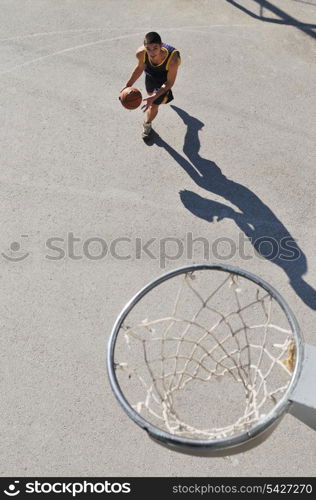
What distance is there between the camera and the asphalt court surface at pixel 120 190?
5594 mm

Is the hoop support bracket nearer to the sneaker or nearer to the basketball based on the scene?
the basketball

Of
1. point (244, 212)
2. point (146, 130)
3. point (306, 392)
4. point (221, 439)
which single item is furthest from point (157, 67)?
point (221, 439)

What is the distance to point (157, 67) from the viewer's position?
6824 millimetres

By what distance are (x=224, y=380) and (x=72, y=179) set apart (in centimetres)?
320

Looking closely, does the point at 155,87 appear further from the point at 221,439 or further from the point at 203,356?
the point at 221,439

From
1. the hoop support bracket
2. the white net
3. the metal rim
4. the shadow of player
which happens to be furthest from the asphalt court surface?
the metal rim

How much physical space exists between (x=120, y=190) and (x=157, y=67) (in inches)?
59.8

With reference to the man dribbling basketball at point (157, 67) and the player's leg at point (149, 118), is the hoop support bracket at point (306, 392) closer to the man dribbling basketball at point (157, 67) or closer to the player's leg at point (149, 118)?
the man dribbling basketball at point (157, 67)

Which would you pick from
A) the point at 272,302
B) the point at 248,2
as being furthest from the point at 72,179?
the point at 248,2

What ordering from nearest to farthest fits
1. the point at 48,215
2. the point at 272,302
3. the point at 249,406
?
the point at 249,406 < the point at 272,302 < the point at 48,215

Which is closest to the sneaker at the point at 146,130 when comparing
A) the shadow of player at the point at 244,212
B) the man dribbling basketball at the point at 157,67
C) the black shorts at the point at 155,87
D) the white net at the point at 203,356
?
the shadow of player at the point at 244,212

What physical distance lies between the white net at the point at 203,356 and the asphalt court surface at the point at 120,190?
0.94ft

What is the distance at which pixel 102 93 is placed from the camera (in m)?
8.35

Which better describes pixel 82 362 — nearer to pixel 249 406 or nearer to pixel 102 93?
pixel 249 406
